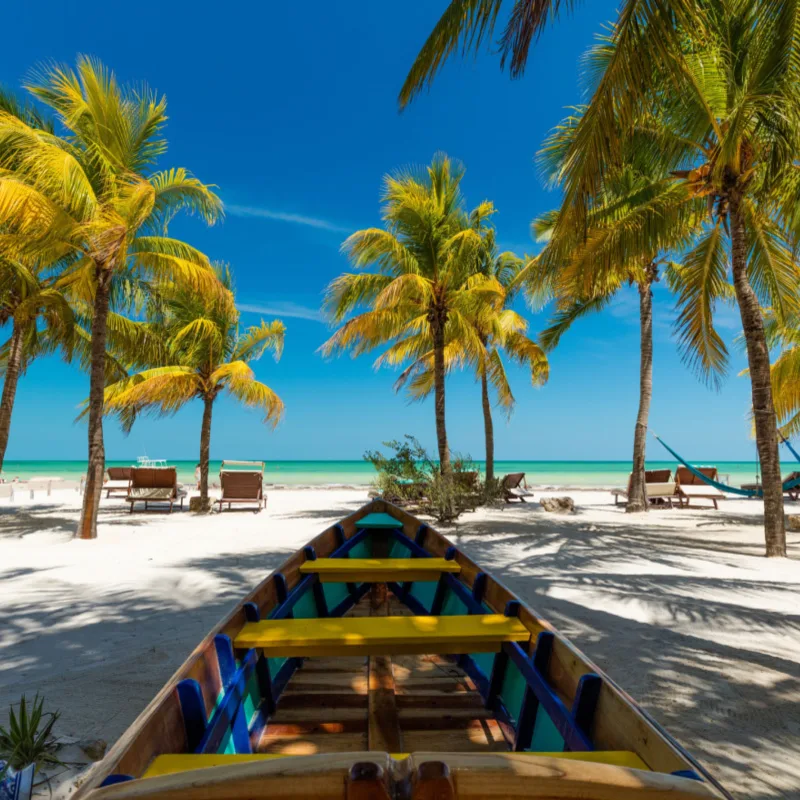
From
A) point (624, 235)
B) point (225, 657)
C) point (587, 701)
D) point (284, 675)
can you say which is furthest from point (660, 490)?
point (225, 657)

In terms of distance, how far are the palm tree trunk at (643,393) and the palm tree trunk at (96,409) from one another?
40.2ft

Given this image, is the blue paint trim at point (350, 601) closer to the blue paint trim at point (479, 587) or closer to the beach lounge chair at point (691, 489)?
the blue paint trim at point (479, 587)

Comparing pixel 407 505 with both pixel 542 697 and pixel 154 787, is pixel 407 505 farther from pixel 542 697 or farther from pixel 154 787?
pixel 154 787

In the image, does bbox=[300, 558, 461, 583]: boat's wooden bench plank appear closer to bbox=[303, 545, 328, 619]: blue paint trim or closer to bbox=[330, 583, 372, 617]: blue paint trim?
bbox=[303, 545, 328, 619]: blue paint trim

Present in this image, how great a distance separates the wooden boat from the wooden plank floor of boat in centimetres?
1

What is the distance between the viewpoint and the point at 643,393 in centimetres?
1401

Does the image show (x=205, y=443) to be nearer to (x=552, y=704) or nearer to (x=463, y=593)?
(x=463, y=593)

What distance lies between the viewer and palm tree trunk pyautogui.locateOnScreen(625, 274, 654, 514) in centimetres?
1395

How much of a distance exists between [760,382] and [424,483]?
7386 millimetres

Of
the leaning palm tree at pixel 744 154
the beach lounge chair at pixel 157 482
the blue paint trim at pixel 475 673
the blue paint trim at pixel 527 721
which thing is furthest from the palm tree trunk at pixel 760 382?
the beach lounge chair at pixel 157 482

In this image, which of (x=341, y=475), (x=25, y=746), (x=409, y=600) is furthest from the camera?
(x=341, y=475)

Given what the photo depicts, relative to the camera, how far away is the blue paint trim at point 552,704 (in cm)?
169

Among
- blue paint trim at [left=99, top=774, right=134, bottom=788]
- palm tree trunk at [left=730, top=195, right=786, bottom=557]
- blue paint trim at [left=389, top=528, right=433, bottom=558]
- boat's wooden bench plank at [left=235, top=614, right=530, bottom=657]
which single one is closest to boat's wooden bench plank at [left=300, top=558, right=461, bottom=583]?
blue paint trim at [left=389, top=528, right=433, bottom=558]

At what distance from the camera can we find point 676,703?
312 centimetres
